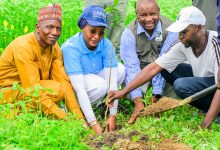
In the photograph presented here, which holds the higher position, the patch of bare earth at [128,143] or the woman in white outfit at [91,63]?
the woman in white outfit at [91,63]

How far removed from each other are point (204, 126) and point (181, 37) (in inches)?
36.8

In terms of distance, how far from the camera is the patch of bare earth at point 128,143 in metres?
4.36

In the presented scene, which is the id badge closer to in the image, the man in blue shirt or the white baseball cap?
the man in blue shirt

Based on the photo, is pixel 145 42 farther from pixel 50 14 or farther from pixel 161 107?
pixel 50 14

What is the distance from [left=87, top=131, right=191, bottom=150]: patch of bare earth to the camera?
4.36m

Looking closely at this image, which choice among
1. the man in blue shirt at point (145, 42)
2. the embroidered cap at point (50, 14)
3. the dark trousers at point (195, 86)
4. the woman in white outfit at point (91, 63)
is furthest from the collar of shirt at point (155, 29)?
the embroidered cap at point (50, 14)

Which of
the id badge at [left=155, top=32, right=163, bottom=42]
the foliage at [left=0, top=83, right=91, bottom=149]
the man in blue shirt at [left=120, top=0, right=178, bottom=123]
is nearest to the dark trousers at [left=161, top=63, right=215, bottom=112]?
the man in blue shirt at [left=120, top=0, right=178, bottom=123]

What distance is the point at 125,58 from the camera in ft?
20.2

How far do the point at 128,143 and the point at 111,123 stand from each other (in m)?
0.95

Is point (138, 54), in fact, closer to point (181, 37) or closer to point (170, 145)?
point (181, 37)

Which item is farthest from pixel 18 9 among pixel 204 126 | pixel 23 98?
pixel 204 126

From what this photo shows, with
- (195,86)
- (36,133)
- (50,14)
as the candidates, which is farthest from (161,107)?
(36,133)

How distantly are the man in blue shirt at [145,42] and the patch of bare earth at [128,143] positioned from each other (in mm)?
1291

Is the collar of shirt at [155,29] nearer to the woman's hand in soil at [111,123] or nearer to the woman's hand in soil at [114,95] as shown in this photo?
the woman's hand in soil at [114,95]
